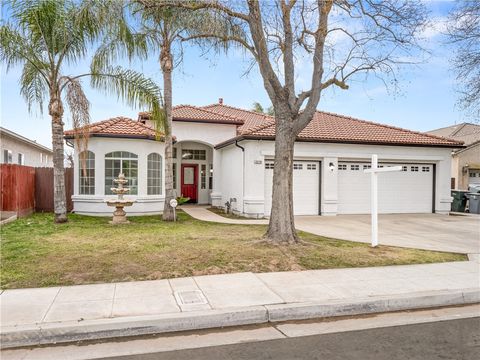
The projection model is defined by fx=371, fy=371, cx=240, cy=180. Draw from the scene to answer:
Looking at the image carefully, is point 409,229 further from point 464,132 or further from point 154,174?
point 464,132

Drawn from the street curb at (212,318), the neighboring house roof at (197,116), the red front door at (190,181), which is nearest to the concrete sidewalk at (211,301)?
the street curb at (212,318)

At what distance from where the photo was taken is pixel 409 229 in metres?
12.9

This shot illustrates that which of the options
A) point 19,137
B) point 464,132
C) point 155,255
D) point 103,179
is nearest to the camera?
point 155,255

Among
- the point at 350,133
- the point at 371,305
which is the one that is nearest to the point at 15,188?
the point at 371,305

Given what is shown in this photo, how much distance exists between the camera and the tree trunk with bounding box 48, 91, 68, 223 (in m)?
12.3

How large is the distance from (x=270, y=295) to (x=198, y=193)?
16.8 meters

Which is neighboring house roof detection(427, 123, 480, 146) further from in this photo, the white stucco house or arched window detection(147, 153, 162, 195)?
arched window detection(147, 153, 162, 195)

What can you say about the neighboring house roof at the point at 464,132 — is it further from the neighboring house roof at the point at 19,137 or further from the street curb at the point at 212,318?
the neighboring house roof at the point at 19,137

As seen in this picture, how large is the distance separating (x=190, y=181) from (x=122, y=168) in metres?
→ 6.73

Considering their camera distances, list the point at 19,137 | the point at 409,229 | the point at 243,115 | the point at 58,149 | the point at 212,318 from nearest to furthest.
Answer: the point at 212,318, the point at 58,149, the point at 409,229, the point at 19,137, the point at 243,115

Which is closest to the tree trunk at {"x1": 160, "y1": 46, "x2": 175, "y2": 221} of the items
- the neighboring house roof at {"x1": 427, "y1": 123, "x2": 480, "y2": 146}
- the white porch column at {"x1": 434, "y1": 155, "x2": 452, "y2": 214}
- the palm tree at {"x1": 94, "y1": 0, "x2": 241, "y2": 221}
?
the palm tree at {"x1": 94, "y1": 0, "x2": 241, "y2": 221}

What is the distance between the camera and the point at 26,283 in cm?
597

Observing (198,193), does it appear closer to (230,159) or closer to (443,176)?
(230,159)

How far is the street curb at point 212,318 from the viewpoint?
4.29 metres
